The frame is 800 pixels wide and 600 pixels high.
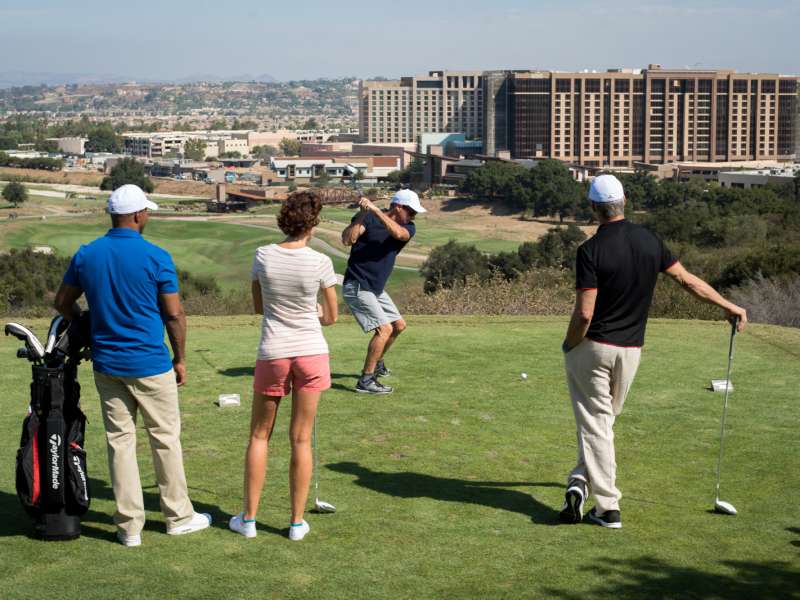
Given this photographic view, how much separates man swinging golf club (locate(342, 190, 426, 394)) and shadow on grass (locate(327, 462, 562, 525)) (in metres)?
2.46

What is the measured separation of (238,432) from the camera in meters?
9.31

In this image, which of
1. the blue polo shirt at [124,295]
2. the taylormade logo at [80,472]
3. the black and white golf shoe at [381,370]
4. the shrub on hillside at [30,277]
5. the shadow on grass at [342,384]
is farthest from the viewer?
the shrub on hillside at [30,277]

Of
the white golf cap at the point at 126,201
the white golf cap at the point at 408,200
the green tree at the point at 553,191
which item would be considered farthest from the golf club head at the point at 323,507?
the green tree at the point at 553,191

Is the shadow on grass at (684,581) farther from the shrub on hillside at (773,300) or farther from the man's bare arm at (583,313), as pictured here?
the shrub on hillside at (773,300)

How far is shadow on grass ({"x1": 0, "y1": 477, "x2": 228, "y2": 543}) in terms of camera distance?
6.68m

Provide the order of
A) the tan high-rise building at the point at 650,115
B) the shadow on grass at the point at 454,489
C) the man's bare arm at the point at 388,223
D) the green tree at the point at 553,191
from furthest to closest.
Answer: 1. the tan high-rise building at the point at 650,115
2. the green tree at the point at 553,191
3. the man's bare arm at the point at 388,223
4. the shadow on grass at the point at 454,489

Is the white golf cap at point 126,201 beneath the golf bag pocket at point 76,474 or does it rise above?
above

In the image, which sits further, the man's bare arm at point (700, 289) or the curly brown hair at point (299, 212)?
the man's bare arm at point (700, 289)

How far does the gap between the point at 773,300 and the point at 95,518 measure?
17208 millimetres

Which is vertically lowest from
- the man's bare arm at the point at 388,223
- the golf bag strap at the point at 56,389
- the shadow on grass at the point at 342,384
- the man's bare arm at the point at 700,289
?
the shadow on grass at the point at 342,384

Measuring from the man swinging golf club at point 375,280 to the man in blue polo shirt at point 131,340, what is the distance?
4.01 meters

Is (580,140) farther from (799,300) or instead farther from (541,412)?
(541,412)

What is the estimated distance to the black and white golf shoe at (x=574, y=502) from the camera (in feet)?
22.9

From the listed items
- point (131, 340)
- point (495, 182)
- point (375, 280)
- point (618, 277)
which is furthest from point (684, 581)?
point (495, 182)
